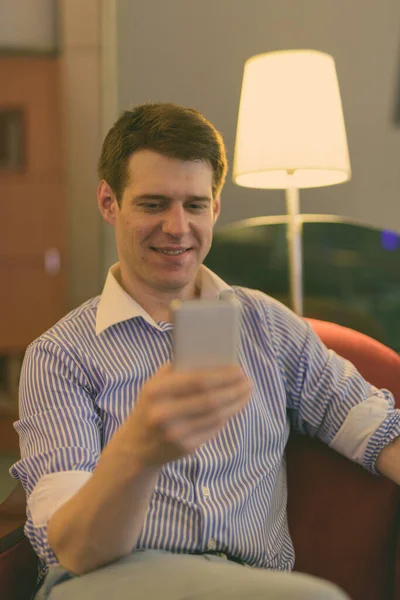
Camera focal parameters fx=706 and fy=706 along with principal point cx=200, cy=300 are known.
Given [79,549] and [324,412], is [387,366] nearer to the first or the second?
[324,412]

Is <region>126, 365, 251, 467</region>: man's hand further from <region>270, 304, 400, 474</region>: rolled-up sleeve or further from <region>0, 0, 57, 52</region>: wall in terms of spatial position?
<region>0, 0, 57, 52</region>: wall

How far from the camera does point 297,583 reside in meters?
0.83

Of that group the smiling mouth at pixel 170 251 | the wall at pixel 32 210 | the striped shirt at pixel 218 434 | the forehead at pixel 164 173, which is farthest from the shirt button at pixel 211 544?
the wall at pixel 32 210

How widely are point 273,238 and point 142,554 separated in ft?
4.06

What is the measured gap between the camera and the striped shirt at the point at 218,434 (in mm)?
1062

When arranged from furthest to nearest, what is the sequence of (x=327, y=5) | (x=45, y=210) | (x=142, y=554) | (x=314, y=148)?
(x=45, y=210), (x=327, y=5), (x=314, y=148), (x=142, y=554)

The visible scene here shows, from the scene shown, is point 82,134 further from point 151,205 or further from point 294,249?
point 151,205

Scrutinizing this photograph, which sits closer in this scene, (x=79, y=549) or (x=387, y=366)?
(x=79, y=549)

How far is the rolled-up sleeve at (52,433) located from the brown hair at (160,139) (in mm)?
331

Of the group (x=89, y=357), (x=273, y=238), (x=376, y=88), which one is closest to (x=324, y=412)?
(x=89, y=357)

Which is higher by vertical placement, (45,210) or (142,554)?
(45,210)

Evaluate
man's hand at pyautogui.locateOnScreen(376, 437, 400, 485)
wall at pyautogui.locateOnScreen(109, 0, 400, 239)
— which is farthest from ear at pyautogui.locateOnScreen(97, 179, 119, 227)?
wall at pyautogui.locateOnScreen(109, 0, 400, 239)

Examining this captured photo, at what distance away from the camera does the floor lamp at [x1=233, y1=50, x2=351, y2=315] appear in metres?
1.70

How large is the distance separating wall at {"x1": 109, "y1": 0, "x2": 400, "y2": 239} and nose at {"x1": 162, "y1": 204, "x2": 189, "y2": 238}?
3.74 feet
